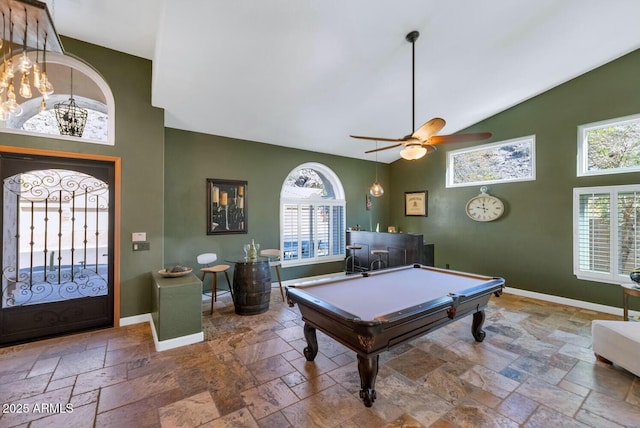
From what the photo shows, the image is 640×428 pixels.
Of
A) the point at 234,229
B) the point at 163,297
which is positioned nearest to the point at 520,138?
the point at 234,229

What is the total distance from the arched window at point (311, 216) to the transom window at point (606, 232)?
4.34 meters

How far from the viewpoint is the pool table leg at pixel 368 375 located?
207 cm

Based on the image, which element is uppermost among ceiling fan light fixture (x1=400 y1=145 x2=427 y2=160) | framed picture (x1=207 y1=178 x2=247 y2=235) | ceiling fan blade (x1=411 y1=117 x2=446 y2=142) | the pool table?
ceiling fan blade (x1=411 y1=117 x2=446 y2=142)

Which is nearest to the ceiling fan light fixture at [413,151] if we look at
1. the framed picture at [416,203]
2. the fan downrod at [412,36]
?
the fan downrod at [412,36]

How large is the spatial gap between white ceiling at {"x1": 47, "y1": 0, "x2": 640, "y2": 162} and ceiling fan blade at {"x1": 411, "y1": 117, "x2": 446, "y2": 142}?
1.25 m

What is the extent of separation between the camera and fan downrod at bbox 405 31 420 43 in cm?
315

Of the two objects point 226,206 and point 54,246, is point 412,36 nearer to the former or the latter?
point 226,206

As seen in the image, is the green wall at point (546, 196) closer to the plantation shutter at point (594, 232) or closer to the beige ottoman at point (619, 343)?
the plantation shutter at point (594, 232)

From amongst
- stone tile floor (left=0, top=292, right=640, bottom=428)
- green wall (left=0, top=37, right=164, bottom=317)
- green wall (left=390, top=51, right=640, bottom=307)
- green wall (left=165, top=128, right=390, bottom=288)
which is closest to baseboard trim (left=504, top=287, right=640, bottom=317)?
green wall (left=390, top=51, right=640, bottom=307)

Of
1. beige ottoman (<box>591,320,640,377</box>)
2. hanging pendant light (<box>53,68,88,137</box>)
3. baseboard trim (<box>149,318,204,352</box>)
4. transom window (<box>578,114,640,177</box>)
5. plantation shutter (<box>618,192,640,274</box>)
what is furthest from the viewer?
transom window (<box>578,114,640,177</box>)

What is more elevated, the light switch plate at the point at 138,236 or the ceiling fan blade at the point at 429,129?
the ceiling fan blade at the point at 429,129

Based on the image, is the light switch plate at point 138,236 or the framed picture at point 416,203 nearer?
the light switch plate at point 138,236

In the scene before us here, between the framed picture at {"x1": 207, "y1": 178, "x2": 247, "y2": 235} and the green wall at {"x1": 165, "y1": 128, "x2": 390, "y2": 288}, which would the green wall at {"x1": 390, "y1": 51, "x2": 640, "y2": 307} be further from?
the framed picture at {"x1": 207, "y1": 178, "x2": 247, "y2": 235}

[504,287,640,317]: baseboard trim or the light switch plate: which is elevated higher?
the light switch plate
